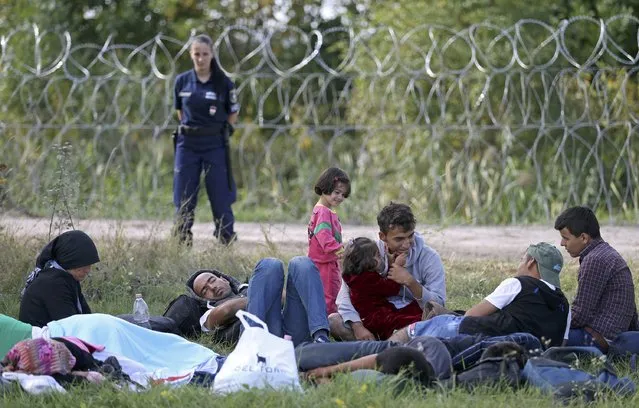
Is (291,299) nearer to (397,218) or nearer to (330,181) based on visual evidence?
(397,218)

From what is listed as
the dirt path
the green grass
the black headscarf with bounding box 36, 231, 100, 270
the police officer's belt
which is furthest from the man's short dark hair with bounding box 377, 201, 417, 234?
the police officer's belt

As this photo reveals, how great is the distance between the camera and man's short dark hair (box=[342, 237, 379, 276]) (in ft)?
20.4

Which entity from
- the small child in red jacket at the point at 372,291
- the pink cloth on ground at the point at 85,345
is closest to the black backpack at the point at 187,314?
the small child in red jacket at the point at 372,291

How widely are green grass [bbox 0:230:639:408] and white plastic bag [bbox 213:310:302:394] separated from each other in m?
0.08

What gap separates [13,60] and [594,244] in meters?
10.8

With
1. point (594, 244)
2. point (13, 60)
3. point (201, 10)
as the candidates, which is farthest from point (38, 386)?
point (201, 10)

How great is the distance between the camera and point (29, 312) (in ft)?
19.4

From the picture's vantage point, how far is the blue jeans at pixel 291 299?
6.04 metres

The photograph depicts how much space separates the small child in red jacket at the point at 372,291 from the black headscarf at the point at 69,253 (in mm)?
1364

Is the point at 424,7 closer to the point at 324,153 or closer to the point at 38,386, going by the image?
the point at 324,153

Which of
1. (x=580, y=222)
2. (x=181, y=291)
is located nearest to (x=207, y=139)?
(x=181, y=291)

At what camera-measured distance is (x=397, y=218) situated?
6.20 metres

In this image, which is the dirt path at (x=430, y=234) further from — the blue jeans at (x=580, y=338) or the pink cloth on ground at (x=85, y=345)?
the pink cloth on ground at (x=85, y=345)

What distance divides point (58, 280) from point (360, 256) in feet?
5.17
